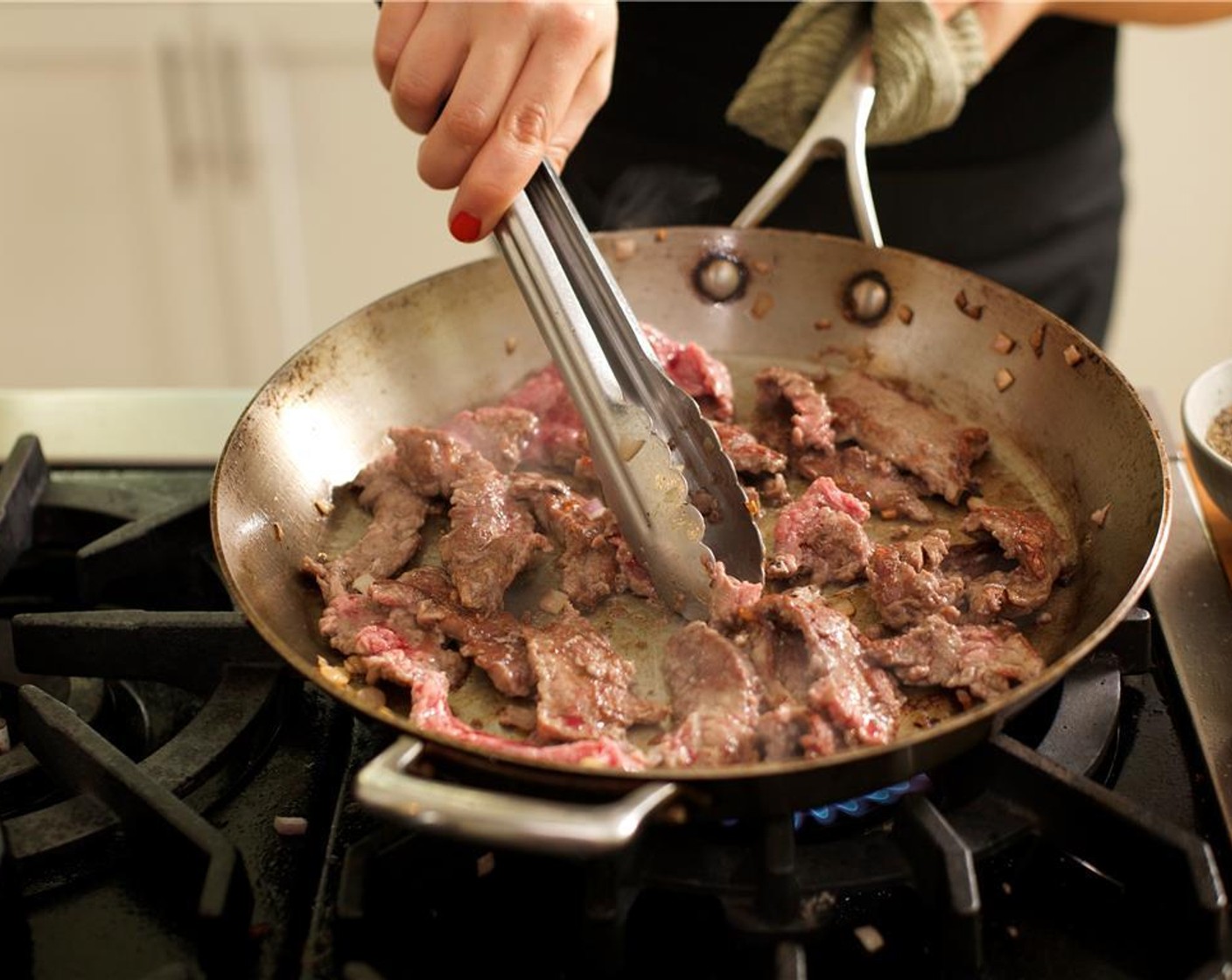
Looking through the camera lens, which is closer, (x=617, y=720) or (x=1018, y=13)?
(x=617, y=720)

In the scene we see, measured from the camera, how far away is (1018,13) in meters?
1.95

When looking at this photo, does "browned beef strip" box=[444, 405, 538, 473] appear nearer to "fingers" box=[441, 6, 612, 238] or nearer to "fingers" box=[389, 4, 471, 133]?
"fingers" box=[441, 6, 612, 238]

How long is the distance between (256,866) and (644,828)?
409mm

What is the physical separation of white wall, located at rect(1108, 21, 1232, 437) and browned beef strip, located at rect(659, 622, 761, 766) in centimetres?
232

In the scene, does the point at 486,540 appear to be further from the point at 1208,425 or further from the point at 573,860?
the point at 1208,425

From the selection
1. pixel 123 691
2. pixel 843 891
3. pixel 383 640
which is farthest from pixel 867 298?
pixel 123 691

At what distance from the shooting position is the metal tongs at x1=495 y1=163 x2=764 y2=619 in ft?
4.77

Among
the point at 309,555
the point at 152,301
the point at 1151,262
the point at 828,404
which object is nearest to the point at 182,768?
the point at 309,555

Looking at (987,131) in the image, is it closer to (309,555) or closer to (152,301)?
(309,555)

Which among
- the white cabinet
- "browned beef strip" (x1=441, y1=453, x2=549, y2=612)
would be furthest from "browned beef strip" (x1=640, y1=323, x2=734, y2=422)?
the white cabinet

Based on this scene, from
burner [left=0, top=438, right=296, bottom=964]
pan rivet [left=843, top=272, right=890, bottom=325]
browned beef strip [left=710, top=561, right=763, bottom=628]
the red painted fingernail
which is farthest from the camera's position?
pan rivet [left=843, top=272, right=890, bottom=325]

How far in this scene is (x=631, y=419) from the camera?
1458 millimetres

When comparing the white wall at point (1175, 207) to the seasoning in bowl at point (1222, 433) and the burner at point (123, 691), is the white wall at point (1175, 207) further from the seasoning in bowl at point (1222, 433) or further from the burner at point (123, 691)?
the burner at point (123, 691)

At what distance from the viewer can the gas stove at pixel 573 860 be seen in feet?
3.52
